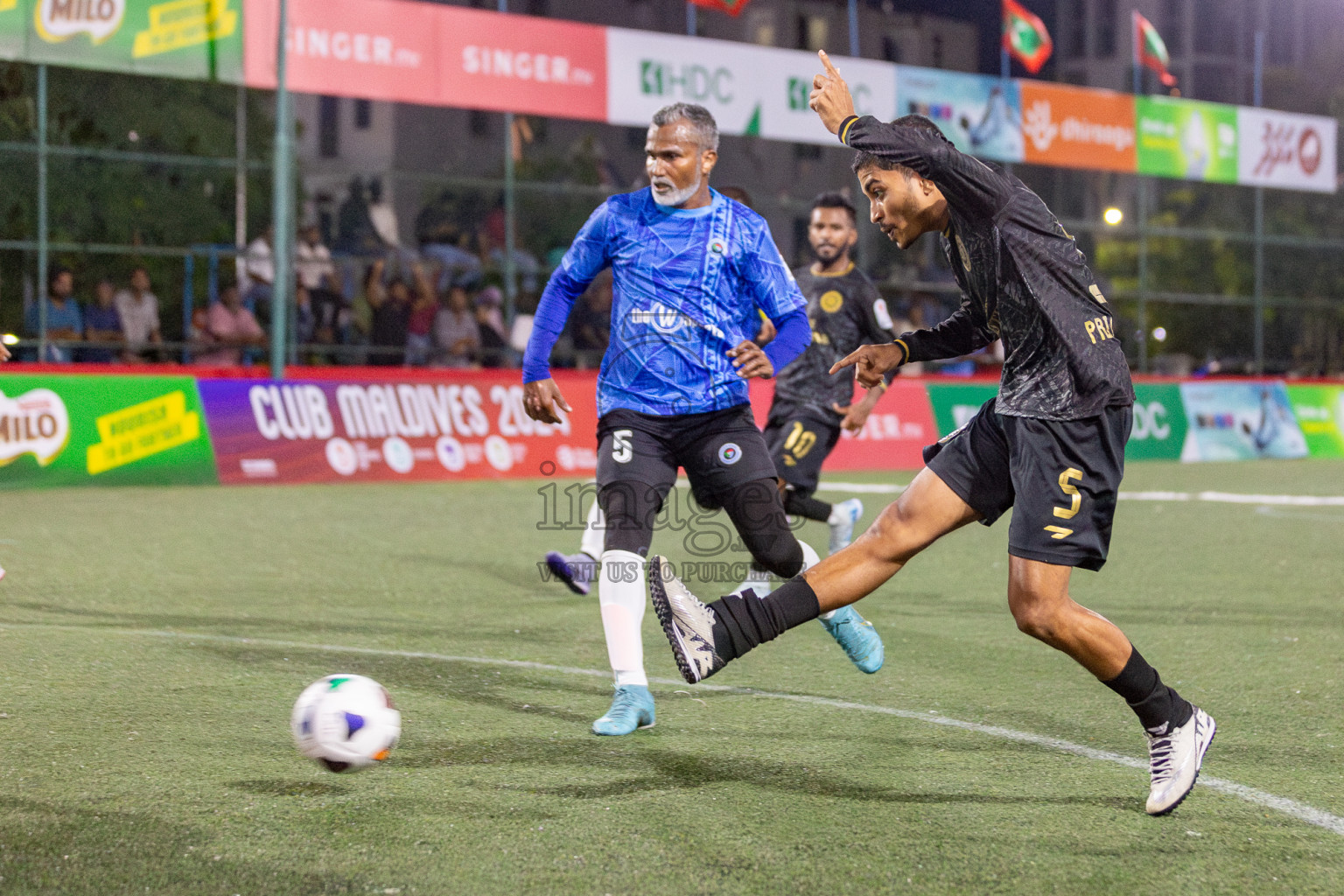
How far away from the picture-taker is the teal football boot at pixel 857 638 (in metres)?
5.19

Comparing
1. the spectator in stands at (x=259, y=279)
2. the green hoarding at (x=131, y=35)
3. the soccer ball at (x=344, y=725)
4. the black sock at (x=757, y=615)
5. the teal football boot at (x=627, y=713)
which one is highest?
the green hoarding at (x=131, y=35)

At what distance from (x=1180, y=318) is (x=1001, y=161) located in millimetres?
5412

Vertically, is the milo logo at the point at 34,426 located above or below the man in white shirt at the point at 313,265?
below

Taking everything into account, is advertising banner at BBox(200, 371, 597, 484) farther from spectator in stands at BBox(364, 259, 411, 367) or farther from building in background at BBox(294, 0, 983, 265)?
building in background at BBox(294, 0, 983, 265)

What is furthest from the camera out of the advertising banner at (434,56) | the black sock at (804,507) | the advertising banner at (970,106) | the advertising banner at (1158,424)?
the advertising banner at (970,106)

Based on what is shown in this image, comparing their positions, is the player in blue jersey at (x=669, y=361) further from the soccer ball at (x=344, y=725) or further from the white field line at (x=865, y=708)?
the soccer ball at (x=344, y=725)

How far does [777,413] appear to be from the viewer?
25.7ft

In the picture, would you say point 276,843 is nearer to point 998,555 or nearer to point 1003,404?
point 1003,404

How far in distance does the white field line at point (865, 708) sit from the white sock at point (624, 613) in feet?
2.20

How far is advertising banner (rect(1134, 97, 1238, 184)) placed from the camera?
951 inches

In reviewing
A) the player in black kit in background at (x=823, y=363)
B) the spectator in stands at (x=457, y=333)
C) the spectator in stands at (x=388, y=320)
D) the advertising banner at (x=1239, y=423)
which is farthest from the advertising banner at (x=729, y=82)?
the player in black kit in background at (x=823, y=363)

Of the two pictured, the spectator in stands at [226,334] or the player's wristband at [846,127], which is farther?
the spectator in stands at [226,334]

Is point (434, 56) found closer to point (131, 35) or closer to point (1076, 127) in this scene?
point (131, 35)

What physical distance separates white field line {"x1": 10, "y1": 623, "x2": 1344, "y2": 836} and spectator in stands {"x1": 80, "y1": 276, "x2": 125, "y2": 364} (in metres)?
Answer: 11.0
